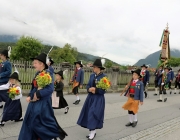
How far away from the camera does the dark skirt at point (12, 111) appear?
598 centimetres

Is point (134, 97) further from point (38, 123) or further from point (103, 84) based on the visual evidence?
point (38, 123)

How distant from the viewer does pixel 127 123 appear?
746 cm

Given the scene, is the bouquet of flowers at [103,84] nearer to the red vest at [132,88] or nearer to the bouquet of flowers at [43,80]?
the bouquet of flowers at [43,80]

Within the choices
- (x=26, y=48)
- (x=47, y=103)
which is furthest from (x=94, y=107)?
(x=26, y=48)

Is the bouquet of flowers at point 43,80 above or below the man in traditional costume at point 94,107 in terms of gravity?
above

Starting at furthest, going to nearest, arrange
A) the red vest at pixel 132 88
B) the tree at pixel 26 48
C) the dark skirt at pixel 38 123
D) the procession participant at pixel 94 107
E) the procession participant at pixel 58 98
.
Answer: the tree at pixel 26 48 < the procession participant at pixel 58 98 < the red vest at pixel 132 88 < the procession participant at pixel 94 107 < the dark skirt at pixel 38 123

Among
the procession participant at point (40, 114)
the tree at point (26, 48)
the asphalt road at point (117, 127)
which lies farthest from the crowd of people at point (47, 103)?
the tree at point (26, 48)

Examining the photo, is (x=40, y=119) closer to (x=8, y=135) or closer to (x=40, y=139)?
(x=40, y=139)

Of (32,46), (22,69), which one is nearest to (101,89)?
(22,69)

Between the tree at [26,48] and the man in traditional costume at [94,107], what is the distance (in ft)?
207

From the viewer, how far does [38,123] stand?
158 inches

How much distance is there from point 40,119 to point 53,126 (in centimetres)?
29

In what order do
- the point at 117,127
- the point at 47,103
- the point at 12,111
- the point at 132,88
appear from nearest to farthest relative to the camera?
the point at 47,103, the point at 12,111, the point at 117,127, the point at 132,88

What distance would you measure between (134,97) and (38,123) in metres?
3.88
